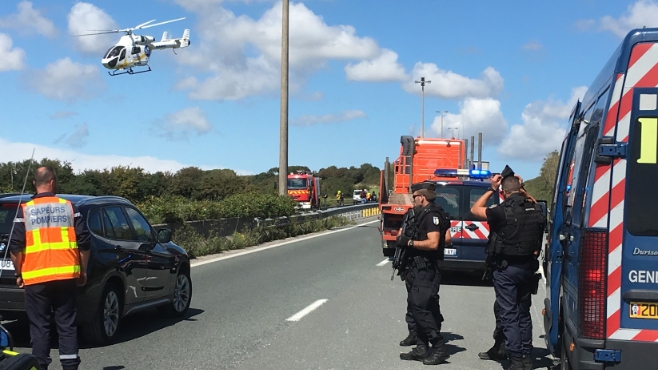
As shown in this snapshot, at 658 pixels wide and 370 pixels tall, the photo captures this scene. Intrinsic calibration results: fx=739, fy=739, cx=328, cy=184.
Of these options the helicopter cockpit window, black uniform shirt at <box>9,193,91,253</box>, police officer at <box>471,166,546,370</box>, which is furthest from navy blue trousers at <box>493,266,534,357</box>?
the helicopter cockpit window

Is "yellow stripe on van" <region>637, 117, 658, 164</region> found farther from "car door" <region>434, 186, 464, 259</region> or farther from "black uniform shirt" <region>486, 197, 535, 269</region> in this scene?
"car door" <region>434, 186, 464, 259</region>

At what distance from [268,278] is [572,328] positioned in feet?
31.0

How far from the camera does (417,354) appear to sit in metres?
7.37

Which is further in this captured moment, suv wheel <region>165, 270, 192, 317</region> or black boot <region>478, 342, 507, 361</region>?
suv wheel <region>165, 270, 192, 317</region>

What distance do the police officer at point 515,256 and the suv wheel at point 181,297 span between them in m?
4.50

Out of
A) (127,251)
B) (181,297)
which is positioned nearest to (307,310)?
(181,297)

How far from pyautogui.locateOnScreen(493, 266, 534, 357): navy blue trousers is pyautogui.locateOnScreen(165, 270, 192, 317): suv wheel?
4.49 meters

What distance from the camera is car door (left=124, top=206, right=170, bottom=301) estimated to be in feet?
29.1

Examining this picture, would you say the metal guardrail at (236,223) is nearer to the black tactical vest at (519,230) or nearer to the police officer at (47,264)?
the police officer at (47,264)

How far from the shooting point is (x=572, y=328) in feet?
15.7

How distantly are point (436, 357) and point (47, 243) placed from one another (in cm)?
379

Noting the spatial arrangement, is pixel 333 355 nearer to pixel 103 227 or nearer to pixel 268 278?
pixel 103 227

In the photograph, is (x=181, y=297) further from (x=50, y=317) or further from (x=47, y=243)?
(x=47, y=243)

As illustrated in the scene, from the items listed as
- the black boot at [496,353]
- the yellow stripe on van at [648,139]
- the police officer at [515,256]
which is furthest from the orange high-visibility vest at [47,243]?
the yellow stripe on van at [648,139]
